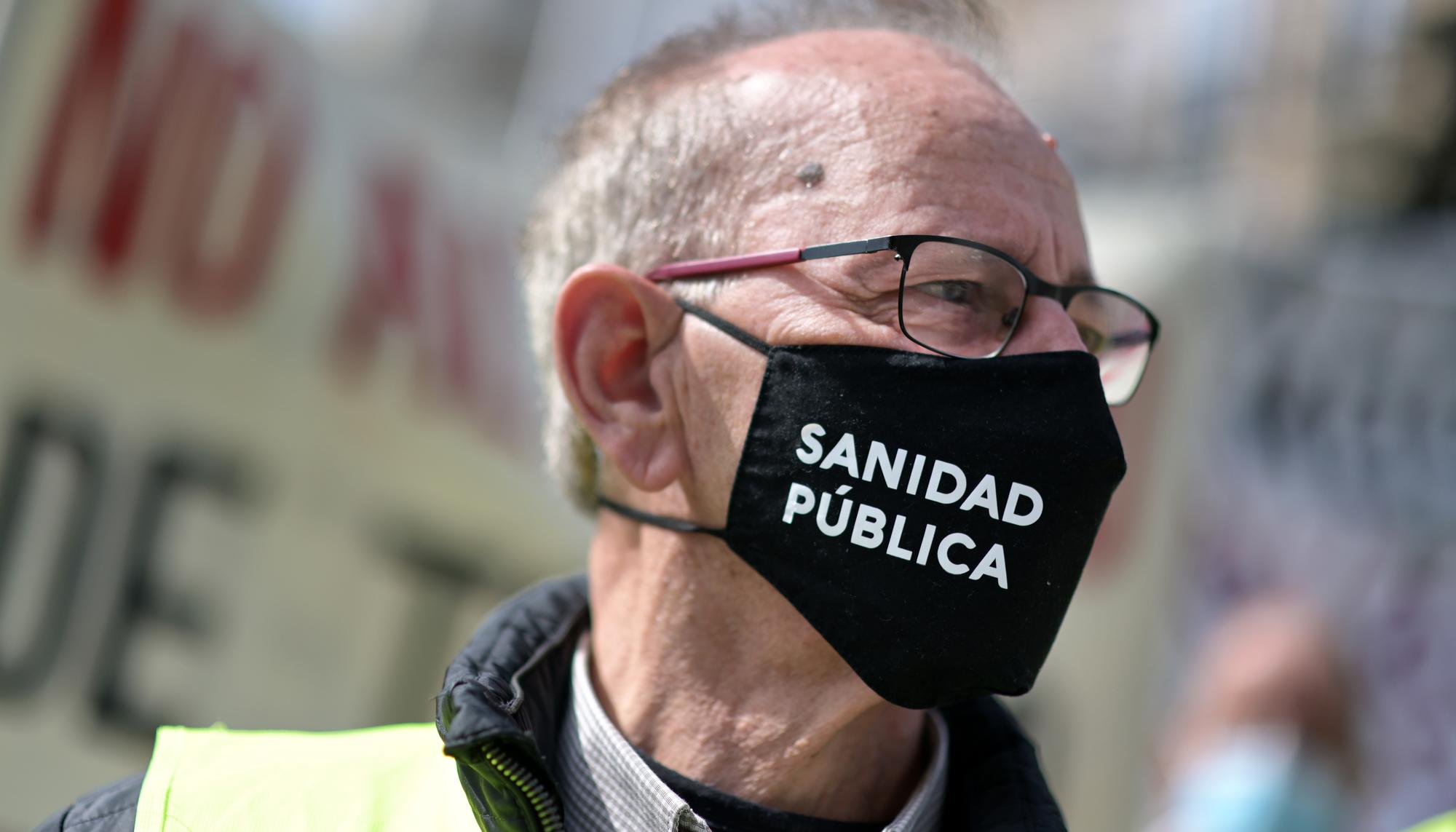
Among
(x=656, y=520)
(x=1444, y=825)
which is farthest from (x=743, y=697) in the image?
(x=1444, y=825)

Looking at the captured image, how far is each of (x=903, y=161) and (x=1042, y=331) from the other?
266 mm

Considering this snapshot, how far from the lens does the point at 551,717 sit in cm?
169

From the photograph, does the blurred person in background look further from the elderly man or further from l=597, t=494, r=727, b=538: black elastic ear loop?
l=597, t=494, r=727, b=538: black elastic ear loop

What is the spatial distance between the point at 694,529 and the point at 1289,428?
5695mm

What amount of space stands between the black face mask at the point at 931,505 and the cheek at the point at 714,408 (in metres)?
0.04

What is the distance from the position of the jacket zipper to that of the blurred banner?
1.66 meters

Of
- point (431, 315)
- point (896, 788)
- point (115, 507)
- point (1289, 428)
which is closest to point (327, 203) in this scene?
point (431, 315)

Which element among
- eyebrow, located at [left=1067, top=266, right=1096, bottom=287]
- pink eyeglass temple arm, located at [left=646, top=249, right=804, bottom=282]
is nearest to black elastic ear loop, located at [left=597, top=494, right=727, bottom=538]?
pink eyeglass temple arm, located at [left=646, top=249, right=804, bottom=282]

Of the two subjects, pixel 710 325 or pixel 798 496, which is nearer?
pixel 798 496

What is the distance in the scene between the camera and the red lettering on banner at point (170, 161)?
2.71m

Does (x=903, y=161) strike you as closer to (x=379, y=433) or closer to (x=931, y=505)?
(x=931, y=505)

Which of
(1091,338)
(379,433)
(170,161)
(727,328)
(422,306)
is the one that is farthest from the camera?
(422,306)

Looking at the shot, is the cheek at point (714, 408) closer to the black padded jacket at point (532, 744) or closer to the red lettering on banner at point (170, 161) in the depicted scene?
the black padded jacket at point (532, 744)

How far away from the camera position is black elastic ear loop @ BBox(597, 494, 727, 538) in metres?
1.62
